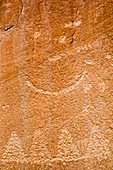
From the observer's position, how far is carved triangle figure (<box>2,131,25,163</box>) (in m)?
0.94

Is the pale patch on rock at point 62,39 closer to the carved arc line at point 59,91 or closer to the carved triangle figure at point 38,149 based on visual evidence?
the carved arc line at point 59,91

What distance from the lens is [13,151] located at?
37.4 inches

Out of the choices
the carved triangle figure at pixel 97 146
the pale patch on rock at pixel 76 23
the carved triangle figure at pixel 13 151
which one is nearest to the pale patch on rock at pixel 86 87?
the carved triangle figure at pixel 97 146

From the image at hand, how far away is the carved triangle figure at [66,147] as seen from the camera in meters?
0.88

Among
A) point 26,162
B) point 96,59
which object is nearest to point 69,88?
point 96,59

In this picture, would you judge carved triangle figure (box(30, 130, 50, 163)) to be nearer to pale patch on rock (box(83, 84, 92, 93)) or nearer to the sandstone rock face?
the sandstone rock face

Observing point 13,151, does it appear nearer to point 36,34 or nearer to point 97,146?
point 97,146

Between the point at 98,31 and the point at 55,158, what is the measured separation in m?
0.60

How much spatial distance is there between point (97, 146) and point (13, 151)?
399 millimetres

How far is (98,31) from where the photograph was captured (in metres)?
0.87

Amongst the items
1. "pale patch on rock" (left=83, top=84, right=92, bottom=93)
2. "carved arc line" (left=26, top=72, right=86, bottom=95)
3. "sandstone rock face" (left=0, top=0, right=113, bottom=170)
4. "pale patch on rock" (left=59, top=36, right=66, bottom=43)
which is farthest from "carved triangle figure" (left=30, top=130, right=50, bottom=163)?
"pale patch on rock" (left=59, top=36, right=66, bottom=43)

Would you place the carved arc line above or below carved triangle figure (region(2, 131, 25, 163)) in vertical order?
above

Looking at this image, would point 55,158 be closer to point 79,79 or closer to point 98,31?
point 79,79

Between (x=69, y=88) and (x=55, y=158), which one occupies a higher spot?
(x=69, y=88)
